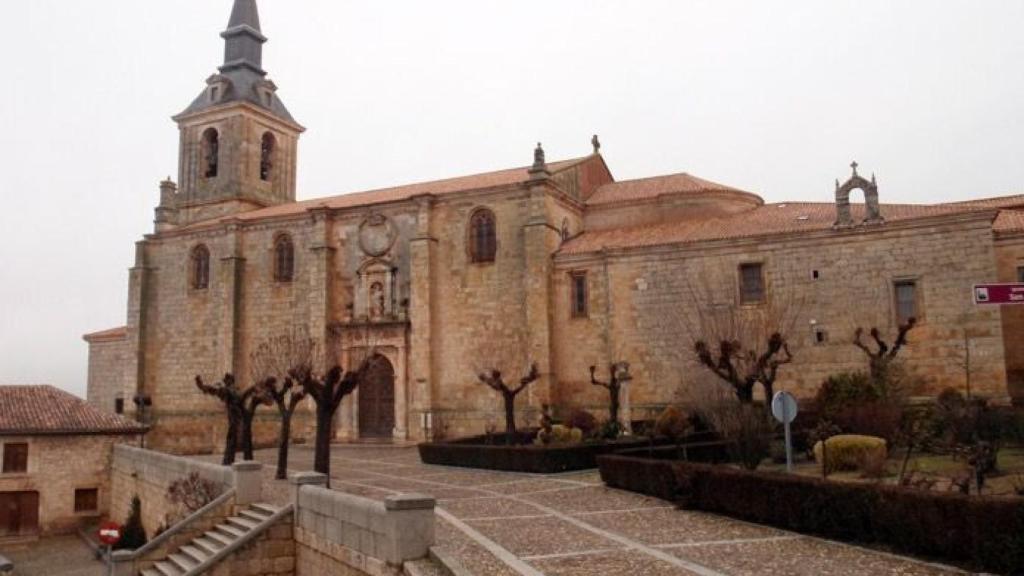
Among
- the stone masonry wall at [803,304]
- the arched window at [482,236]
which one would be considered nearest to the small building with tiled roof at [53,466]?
the arched window at [482,236]

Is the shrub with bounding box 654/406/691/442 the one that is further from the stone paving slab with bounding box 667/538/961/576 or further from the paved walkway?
the stone paving slab with bounding box 667/538/961/576

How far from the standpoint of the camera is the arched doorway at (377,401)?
3169 cm

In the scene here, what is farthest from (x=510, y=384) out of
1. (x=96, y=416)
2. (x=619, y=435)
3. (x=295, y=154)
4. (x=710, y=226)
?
(x=295, y=154)

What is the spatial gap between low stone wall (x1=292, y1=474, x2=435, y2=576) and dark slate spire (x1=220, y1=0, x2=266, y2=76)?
111 ft

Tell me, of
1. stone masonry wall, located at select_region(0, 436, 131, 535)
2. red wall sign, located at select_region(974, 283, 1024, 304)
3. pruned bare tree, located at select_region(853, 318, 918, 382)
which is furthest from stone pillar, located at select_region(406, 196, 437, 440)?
red wall sign, located at select_region(974, 283, 1024, 304)

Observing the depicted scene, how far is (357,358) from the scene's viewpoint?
32.0 metres

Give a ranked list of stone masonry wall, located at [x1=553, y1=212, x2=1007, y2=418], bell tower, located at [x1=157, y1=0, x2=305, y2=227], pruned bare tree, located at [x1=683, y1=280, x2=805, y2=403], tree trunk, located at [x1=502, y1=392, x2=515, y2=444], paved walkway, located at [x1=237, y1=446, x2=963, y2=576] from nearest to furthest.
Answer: paved walkway, located at [x1=237, y1=446, x2=963, y2=576] → tree trunk, located at [x1=502, y1=392, x2=515, y2=444] → pruned bare tree, located at [x1=683, y1=280, x2=805, y2=403] → stone masonry wall, located at [x1=553, y1=212, x2=1007, y2=418] → bell tower, located at [x1=157, y1=0, x2=305, y2=227]

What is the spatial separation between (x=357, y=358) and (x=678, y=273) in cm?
1299

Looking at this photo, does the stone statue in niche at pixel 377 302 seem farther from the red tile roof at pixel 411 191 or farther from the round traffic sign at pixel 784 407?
the round traffic sign at pixel 784 407

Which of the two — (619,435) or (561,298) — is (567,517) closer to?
(619,435)

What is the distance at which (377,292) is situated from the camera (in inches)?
1271

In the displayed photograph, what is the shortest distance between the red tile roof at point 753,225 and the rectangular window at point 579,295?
0.89m

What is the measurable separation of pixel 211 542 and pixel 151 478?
812cm

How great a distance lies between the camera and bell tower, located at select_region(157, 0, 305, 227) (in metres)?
40.8
